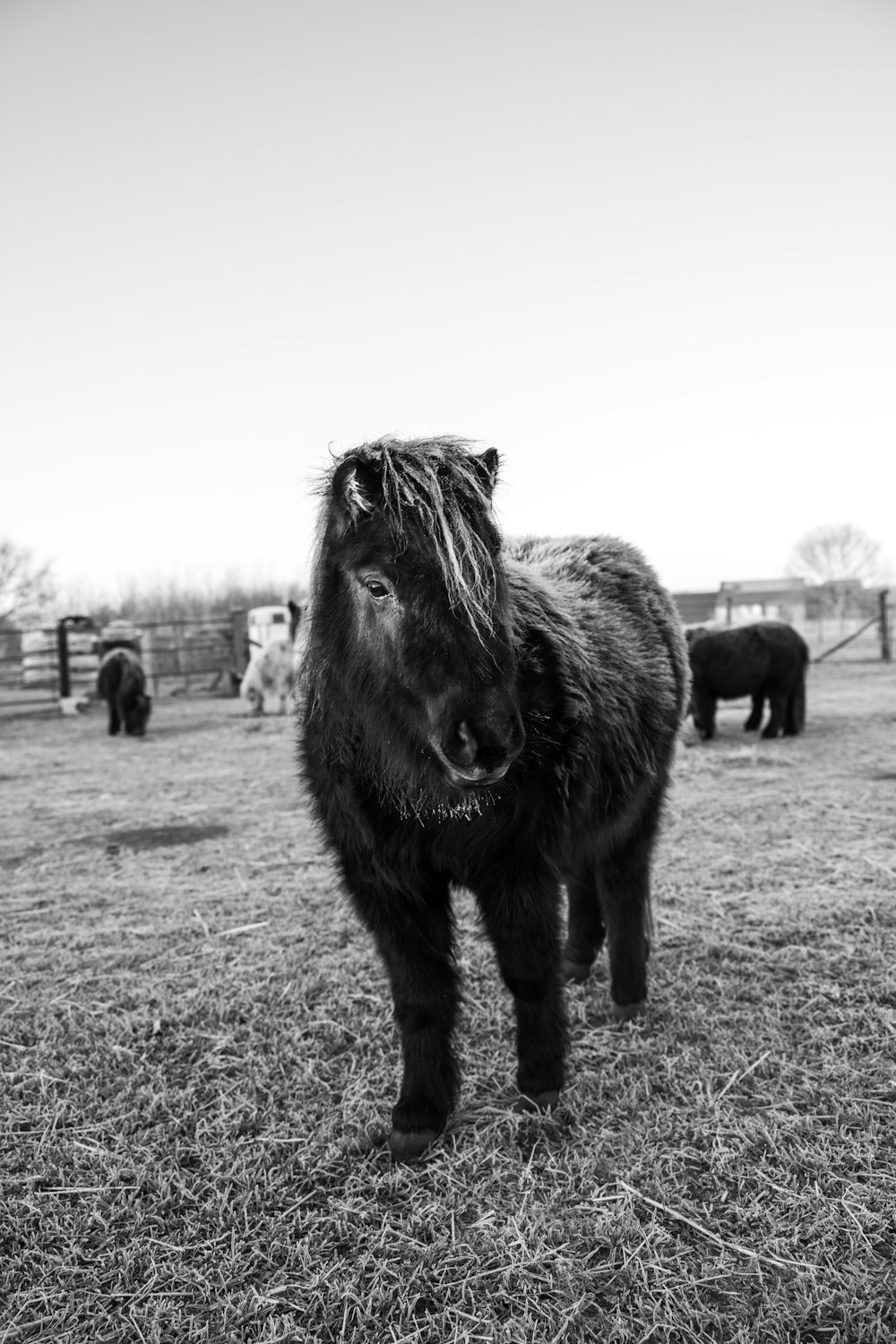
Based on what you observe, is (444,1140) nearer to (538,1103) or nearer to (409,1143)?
(409,1143)

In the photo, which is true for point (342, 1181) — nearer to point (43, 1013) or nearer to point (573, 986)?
point (573, 986)

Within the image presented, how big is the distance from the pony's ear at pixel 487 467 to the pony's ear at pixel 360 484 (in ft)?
1.10

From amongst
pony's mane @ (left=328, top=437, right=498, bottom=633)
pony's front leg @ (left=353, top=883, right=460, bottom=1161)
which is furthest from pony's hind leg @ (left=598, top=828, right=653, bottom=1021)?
pony's mane @ (left=328, top=437, right=498, bottom=633)

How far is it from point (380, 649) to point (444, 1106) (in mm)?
1556

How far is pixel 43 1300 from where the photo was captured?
1874 mm

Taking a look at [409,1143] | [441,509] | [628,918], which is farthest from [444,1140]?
[441,509]

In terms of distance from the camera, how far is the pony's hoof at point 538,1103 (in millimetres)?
2576

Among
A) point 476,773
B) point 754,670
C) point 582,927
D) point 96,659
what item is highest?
point 96,659

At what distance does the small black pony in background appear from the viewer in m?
13.5

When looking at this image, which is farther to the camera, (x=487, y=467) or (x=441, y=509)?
(x=487, y=467)

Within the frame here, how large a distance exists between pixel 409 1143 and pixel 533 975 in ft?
2.15

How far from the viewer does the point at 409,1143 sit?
2428mm

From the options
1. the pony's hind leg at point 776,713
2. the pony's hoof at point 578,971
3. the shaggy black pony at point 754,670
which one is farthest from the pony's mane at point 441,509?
the pony's hind leg at point 776,713

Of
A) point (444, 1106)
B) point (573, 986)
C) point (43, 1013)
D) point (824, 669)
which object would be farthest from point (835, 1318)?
point (824, 669)
